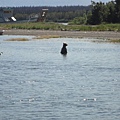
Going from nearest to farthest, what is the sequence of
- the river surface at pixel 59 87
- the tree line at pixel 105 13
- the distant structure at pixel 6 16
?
1. the river surface at pixel 59 87
2. the tree line at pixel 105 13
3. the distant structure at pixel 6 16

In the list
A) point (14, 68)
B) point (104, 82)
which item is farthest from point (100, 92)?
point (14, 68)

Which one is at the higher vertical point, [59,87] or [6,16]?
[59,87]

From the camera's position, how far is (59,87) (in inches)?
937

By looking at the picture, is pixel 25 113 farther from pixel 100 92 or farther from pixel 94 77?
pixel 94 77

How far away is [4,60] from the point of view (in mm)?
37375

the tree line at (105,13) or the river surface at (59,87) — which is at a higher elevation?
the tree line at (105,13)

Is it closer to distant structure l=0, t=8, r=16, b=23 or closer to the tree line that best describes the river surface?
the tree line

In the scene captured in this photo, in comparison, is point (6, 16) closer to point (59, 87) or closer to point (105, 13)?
point (105, 13)

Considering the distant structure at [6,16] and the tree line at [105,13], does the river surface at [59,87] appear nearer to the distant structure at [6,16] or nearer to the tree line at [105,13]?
the tree line at [105,13]

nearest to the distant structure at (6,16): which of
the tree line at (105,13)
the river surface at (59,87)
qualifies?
the tree line at (105,13)

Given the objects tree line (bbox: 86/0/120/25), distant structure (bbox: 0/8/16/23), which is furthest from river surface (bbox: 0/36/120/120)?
distant structure (bbox: 0/8/16/23)

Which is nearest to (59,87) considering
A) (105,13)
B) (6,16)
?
(105,13)

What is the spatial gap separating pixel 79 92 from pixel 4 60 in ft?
50.7

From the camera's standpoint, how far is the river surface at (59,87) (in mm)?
18531
